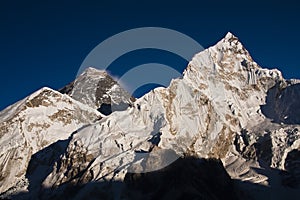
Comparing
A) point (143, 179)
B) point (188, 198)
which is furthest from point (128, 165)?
point (188, 198)

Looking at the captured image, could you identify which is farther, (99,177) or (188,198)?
(99,177)

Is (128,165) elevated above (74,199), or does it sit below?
above

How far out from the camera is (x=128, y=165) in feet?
646

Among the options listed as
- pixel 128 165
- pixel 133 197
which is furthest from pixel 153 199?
pixel 128 165

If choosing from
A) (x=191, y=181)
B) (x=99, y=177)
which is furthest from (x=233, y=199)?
(x=99, y=177)

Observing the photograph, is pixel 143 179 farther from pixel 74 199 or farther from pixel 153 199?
pixel 74 199

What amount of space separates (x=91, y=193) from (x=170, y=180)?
26.8 meters

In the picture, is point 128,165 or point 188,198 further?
point 128,165

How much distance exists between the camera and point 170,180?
187 meters

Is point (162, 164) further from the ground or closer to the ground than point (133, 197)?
further from the ground

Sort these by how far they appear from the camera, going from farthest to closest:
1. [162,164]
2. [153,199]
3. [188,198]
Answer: [162,164]
[153,199]
[188,198]

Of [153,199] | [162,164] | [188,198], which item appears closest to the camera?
[188,198]

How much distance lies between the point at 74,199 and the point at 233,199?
54416mm

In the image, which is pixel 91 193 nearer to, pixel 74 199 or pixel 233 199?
pixel 74 199
